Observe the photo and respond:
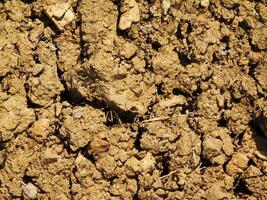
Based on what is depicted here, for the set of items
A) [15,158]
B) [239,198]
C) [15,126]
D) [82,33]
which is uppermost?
[82,33]

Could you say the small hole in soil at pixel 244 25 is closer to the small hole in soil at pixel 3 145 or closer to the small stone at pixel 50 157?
the small stone at pixel 50 157

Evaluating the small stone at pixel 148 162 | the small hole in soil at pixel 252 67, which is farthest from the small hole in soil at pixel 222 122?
the small stone at pixel 148 162

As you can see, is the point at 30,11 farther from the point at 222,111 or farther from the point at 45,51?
the point at 222,111

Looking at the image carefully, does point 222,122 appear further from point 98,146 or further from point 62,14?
point 62,14

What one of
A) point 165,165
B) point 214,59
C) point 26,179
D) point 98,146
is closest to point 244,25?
point 214,59

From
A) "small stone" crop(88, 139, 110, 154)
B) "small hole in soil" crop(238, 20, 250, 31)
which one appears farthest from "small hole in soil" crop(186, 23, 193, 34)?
"small stone" crop(88, 139, 110, 154)

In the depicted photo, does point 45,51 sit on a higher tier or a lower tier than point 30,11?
lower

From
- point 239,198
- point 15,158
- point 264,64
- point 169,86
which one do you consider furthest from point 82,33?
point 239,198
